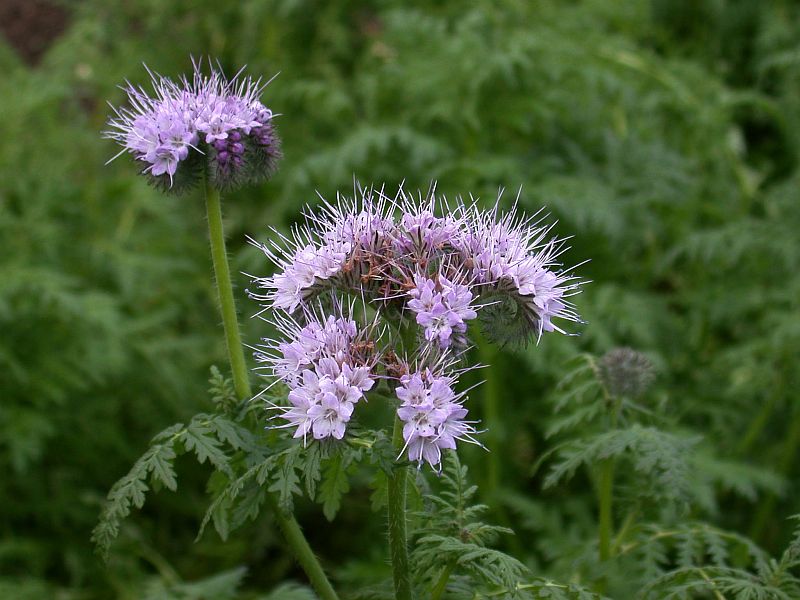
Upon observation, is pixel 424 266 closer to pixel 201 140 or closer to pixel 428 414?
pixel 428 414

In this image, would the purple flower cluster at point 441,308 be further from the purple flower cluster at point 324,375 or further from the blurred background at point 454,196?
the blurred background at point 454,196

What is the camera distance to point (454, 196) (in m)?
4.51

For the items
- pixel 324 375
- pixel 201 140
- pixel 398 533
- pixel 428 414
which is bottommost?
pixel 398 533

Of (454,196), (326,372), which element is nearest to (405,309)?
(326,372)

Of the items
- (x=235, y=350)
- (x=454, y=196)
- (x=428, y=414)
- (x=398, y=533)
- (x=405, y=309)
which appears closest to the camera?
(x=428, y=414)

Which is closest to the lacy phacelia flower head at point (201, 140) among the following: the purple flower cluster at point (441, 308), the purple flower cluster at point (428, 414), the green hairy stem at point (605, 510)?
the purple flower cluster at point (441, 308)

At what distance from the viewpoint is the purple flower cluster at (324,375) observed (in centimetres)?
195

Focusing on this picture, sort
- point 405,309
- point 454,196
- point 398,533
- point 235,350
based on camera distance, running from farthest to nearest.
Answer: point 454,196
point 235,350
point 398,533
point 405,309

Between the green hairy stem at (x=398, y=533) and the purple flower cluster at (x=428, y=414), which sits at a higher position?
the purple flower cluster at (x=428, y=414)

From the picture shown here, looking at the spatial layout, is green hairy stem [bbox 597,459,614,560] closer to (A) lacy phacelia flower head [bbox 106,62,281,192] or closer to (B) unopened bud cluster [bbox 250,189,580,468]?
→ (B) unopened bud cluster [bbox 250,189,580,468]

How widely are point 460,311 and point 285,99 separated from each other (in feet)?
13.5

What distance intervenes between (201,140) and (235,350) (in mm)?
519

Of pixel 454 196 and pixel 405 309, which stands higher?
pixel 454 196

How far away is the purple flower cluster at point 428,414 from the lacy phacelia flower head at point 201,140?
2.38 ft
